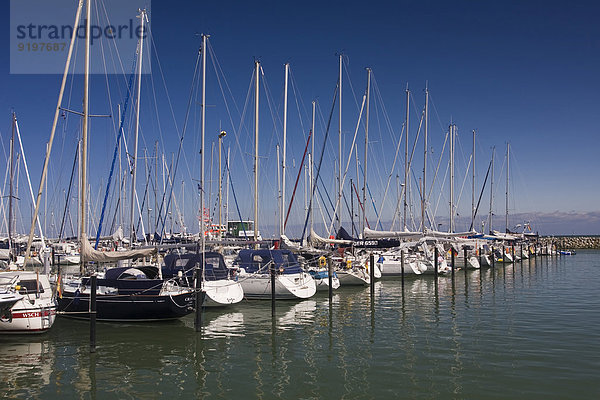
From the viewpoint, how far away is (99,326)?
72.0 feet

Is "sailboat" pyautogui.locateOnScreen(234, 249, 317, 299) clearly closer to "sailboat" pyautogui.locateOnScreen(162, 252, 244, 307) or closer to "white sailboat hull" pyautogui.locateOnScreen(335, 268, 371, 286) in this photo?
"sailboat" pyautogui.locateOnScreen(162, 252, 244, 307)

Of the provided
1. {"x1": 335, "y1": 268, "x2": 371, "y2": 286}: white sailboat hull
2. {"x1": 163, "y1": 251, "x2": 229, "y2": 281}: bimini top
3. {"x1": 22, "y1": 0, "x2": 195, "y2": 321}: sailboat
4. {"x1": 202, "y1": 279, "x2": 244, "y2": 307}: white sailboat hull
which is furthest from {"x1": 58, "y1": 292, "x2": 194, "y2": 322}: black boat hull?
{"x1": 335, "y1": 268, "x2": 371, "y2": 286}: white sailboat hull

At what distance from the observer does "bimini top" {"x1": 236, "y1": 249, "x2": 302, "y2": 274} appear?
30.0 m

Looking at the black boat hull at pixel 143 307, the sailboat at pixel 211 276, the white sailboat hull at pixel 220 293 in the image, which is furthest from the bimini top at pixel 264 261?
the black boat hull at pixel 143 307

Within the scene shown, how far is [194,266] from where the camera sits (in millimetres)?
26500

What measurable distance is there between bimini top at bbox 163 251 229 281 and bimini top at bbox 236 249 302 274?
2887 millimetres

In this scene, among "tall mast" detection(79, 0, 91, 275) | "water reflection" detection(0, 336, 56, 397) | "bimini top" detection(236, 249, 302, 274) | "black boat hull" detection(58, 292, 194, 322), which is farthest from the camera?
"bimini top" detection(236, 249, 302, 274)

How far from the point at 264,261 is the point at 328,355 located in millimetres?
13686

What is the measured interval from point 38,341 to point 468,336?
52.7 ft

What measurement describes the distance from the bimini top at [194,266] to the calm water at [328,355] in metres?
1.92

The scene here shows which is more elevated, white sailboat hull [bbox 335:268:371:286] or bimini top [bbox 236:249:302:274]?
bimini top [bbox 236:249:302:274]

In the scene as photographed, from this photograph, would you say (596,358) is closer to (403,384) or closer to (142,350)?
(403,384)

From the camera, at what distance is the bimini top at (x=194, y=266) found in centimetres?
2645

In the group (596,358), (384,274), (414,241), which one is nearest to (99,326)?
(596,358)
